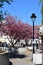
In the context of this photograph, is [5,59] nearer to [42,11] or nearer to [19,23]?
[42,11]

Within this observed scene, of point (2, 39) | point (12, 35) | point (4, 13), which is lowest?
point (2, 39)

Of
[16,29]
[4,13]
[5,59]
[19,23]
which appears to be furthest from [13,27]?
[5,59]

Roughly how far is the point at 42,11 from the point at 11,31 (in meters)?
32.5

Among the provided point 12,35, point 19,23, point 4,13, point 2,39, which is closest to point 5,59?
point 4,13

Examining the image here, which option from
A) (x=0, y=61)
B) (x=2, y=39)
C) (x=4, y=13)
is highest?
(x=4, y=13)

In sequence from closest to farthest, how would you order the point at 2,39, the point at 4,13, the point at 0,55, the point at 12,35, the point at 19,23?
the point at 0,55
the point at 4,13
the point at 12,35
the point at 19,23
the point at 2,39

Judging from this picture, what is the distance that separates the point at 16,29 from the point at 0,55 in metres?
37.9

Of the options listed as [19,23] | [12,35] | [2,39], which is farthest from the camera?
[2,39]

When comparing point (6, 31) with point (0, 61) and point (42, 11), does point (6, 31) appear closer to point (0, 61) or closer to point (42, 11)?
point (42, 11)

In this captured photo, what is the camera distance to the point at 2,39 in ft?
281

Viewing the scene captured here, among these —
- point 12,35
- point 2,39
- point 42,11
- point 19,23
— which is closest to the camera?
point 42,11

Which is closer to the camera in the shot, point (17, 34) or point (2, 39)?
point (17, 34)

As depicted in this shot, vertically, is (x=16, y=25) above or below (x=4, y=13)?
below

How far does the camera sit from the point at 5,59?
1323cm
